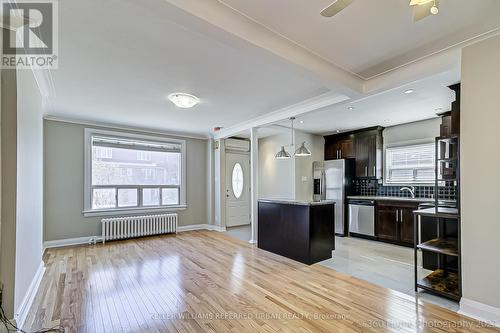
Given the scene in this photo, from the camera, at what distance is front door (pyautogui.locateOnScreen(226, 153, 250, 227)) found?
7.05m

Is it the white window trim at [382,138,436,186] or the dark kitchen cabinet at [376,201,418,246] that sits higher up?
the white window trim at [382,138,436,186]

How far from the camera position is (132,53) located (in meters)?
2.52

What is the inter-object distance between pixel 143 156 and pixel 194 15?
4901 millimetres

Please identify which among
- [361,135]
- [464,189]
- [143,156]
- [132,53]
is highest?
[132,53]

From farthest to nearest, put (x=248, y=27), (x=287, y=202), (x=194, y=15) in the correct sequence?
1. (x=287, y=202)
2. (x=248, y=27)
3. (x=194, y=15)

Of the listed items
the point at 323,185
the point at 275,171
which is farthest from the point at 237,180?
the point at 323,185

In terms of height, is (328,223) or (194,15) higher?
(194,15)

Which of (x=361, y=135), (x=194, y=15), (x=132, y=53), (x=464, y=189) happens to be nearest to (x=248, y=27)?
(x=194, y=15)

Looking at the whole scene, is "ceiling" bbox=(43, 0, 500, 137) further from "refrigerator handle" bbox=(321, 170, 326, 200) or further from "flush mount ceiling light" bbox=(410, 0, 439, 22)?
"refrigerator handle" bbox=(321, 170, 326, 200)

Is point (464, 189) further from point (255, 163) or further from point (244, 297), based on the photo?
point (255, 163)

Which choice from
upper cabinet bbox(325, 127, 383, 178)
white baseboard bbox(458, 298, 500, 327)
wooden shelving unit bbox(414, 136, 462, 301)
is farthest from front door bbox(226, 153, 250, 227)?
white baseboard bbox(458, 298, 500, 327)

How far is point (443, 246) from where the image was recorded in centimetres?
283

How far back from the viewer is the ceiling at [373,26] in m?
1.88

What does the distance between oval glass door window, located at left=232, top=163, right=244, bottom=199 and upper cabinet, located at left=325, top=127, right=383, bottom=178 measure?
277cm
